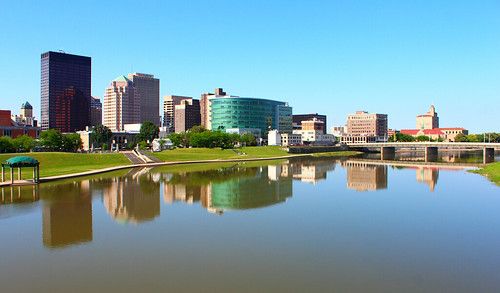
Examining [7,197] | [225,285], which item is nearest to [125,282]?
[225,285]

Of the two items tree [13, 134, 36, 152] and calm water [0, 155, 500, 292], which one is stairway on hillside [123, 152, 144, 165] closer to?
tree [13, 134, 36, 152]

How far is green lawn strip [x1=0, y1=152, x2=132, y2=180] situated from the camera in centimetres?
8019

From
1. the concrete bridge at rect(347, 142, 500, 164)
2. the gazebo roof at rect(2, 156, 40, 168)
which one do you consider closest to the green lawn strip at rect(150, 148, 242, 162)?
the gazebo roof at rect(2, 156, 40, 168)

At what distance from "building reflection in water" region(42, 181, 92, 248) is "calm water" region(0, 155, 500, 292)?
133 millimetres

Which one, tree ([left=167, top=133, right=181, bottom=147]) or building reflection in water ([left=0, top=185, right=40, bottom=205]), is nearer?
building reflection in water ([left=0, top=185, right=40, bottom=205])

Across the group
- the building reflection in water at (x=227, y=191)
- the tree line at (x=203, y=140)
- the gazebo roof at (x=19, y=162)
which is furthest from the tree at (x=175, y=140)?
the gazebo roof at (x=19, y=162)

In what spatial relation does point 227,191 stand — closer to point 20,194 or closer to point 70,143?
point 20,194

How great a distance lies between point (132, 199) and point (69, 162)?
49.6 metres

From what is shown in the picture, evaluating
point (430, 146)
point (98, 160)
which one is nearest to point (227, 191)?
point (98, 160)

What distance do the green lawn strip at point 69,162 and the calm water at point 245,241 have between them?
24.4 m

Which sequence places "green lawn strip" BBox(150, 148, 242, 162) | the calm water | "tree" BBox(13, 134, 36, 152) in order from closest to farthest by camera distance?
the calm water < "tree" BBox(13, 134, 36, 152) < "green lawn strip" BBox(150, 148, 242, 162)

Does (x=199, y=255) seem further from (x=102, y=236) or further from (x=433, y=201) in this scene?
(x=433, y=201)

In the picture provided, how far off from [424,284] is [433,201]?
106 feet

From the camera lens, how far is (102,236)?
33688mm
